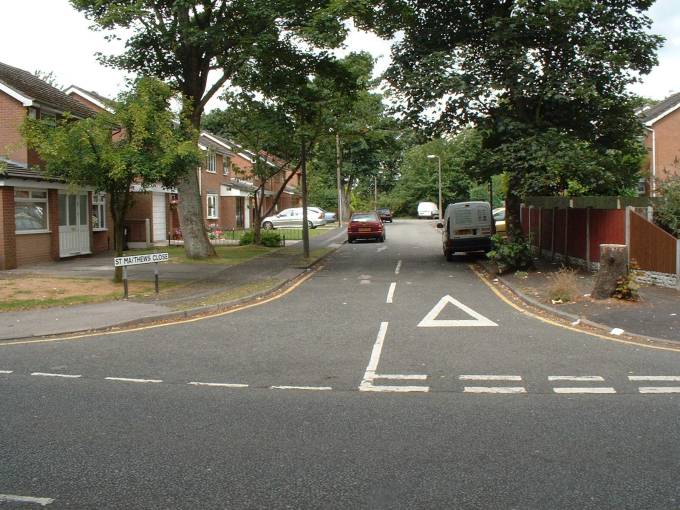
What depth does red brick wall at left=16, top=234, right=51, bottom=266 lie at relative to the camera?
19719 mm

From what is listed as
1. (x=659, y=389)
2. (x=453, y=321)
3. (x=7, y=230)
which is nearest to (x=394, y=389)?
(x=659, y=389)

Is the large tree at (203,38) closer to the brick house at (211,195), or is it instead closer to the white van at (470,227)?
the brick house at (211,195)

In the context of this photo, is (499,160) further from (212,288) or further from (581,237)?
(212,288)

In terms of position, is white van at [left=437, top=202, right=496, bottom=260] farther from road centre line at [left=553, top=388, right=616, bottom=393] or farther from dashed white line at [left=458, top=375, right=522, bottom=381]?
road centre line at [left=553, top=388, right=616, bottom=393]

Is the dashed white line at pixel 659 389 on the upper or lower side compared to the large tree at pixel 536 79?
lower

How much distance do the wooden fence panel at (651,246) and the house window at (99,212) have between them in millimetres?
20395

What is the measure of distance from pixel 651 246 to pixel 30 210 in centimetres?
1853

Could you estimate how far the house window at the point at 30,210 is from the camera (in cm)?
1972

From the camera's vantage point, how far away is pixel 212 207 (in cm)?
4225

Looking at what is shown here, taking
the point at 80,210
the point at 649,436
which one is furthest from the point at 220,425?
the point at 80,210

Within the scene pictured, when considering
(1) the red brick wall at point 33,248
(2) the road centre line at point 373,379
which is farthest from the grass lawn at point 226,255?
(2) the road centre line at point 373,379

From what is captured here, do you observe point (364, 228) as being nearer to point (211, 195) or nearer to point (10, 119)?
point (211, 195)

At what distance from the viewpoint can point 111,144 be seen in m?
13.9

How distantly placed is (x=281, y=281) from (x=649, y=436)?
12.0 metres
